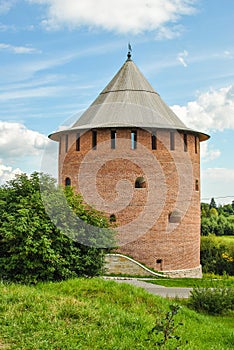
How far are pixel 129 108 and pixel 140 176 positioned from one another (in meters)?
2.68

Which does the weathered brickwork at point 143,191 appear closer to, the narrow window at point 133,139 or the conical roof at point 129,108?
the narrow window at point 133,139

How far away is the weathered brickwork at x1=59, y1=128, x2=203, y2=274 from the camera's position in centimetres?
1705

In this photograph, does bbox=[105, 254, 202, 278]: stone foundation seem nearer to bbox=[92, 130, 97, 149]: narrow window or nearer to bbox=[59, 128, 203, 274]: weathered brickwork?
bbox=[59, 128, 203, 274]: weathered brickwork

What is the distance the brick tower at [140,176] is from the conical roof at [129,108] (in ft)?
0.13

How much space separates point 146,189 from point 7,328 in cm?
1225

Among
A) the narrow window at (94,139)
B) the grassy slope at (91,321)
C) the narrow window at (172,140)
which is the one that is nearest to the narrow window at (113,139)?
the narrow window at (94,139)

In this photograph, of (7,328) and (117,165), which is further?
(117,165)

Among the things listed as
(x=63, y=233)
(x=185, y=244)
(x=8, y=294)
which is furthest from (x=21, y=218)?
(x=185, y=244)

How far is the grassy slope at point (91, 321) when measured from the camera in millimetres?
5027

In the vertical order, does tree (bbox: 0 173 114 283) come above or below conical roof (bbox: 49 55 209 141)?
below

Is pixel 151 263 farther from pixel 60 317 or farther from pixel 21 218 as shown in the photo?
pixel 60 317

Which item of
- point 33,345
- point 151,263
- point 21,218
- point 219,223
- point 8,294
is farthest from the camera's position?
point 219,223

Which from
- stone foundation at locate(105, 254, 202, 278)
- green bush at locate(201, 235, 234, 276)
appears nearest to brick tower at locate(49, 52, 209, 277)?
stone foundation at locate(105, 254, 202, 278)

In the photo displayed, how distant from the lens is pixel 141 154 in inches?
685
